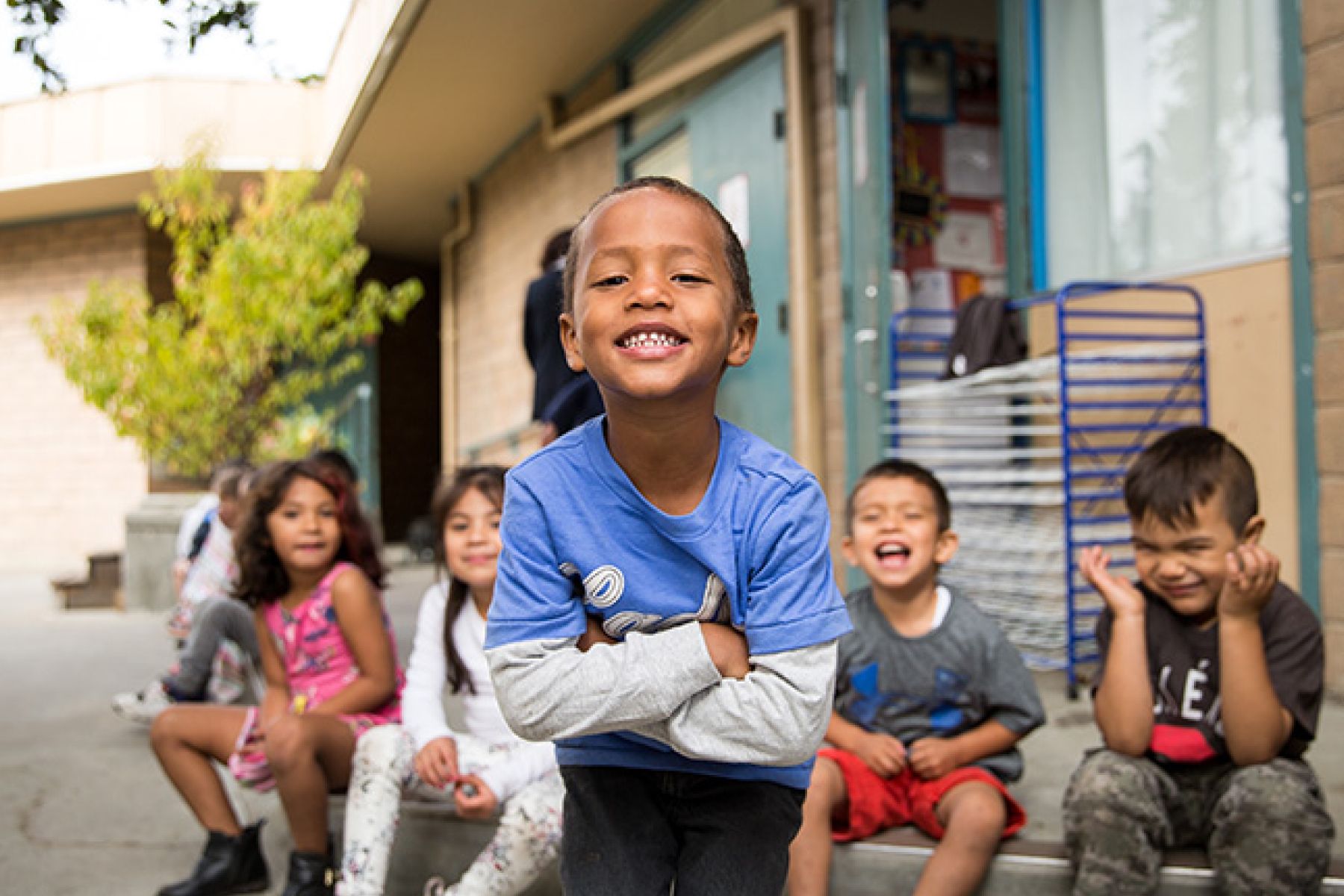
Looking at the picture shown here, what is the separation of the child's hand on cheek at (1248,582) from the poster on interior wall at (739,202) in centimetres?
384

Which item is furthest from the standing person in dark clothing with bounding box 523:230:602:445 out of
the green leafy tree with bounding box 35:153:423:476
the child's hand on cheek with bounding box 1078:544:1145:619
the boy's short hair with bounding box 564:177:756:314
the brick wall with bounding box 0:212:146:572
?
the brick wall with bounding box 0:212:146:572

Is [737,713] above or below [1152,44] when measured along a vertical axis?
below

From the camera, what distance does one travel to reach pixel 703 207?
1260mm

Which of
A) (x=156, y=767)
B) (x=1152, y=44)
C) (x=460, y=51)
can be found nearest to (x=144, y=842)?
(x=156, y=767)

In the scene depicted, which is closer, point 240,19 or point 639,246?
point 639,246

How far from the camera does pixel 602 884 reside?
1308mm

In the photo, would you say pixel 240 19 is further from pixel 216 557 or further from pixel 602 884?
pixel 216 557

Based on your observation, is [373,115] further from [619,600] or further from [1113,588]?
[619,600]

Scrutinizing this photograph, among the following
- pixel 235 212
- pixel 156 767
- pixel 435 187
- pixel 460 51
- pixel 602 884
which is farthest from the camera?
pixel 235 212

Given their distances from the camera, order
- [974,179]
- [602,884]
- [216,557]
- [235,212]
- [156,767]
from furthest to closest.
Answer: [235,212], [974,179], [216,557], [156,767], [602,884]

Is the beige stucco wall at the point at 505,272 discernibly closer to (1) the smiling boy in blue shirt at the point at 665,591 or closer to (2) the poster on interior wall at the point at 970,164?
(2) the poster on interior wall at the point at 970,164

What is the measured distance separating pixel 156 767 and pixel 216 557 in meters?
0.87

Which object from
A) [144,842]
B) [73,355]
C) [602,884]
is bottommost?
[144,842]

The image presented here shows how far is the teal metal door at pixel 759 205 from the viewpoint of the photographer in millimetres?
5199
